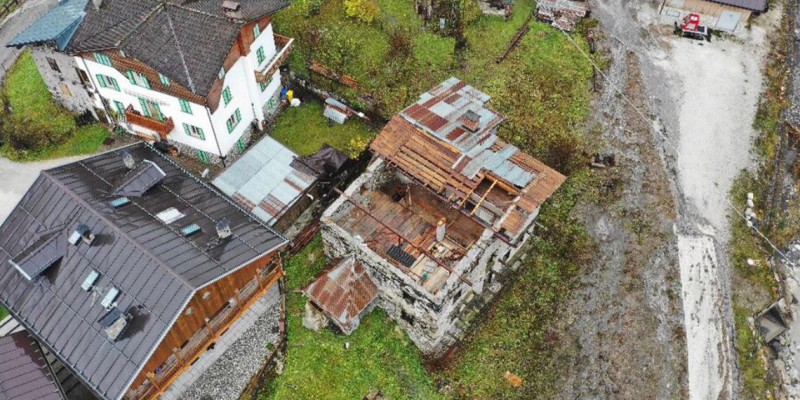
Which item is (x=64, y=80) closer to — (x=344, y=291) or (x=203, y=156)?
(x=203, y=156)

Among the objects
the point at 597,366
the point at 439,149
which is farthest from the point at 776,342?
the point at 439,149

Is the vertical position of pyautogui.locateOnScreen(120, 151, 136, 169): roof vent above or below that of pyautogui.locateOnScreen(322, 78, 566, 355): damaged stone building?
above

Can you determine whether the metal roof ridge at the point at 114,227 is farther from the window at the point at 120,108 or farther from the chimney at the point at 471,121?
the chimney at the point at 471,121

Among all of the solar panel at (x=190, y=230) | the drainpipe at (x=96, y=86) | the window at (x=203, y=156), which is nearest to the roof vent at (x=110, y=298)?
the solar panel at (x=190, y=230)

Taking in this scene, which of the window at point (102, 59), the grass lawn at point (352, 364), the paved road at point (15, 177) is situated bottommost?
the grass lawn at point (352, 364)

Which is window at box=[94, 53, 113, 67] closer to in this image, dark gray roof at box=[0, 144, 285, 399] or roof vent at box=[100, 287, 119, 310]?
dark gray roof at box=[0, 144, 285, 399]

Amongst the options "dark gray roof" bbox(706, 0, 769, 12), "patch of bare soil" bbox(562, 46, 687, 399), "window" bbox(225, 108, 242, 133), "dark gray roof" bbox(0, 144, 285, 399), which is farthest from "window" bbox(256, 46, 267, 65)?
"dark gray roof" bbox(706, 0, 769, 12)
